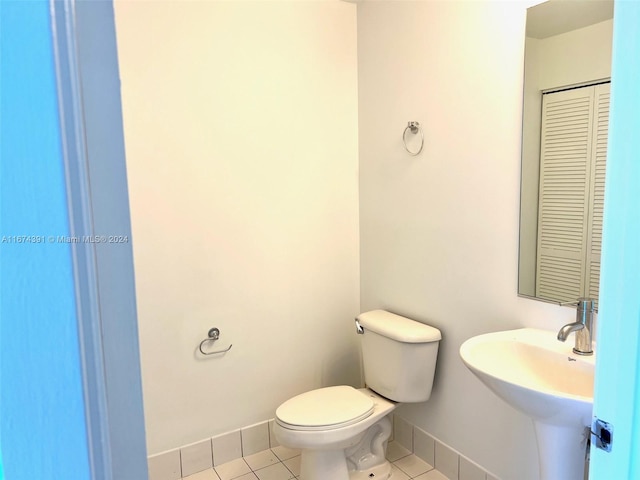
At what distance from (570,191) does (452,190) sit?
49 cm

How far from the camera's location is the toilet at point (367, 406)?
1869 millimetres

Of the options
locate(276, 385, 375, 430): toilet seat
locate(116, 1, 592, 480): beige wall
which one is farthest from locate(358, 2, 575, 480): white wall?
locate(276, 385, 375, 430): toilet seat

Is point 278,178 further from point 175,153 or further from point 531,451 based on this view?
point 531,451

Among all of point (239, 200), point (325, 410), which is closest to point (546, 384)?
point (325, 410)

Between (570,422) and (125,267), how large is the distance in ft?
4.20

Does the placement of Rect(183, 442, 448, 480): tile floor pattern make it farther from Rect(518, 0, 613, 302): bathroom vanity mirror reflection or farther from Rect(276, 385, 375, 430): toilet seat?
Rect(518, 0, 613, 302): bathroom vanity mirror reflection

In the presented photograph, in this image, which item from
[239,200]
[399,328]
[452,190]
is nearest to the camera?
[452,190]

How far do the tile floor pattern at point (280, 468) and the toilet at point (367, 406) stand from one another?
Answer: 11cm

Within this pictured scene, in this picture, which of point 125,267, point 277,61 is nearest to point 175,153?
point 277,61

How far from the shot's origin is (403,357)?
6.70 feet

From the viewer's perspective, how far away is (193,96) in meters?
2.03

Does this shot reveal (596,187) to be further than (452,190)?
No

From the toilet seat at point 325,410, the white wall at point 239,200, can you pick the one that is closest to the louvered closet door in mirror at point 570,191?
the toilet seat at point 325,410

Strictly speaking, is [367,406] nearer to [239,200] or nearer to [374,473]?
[374,473]
